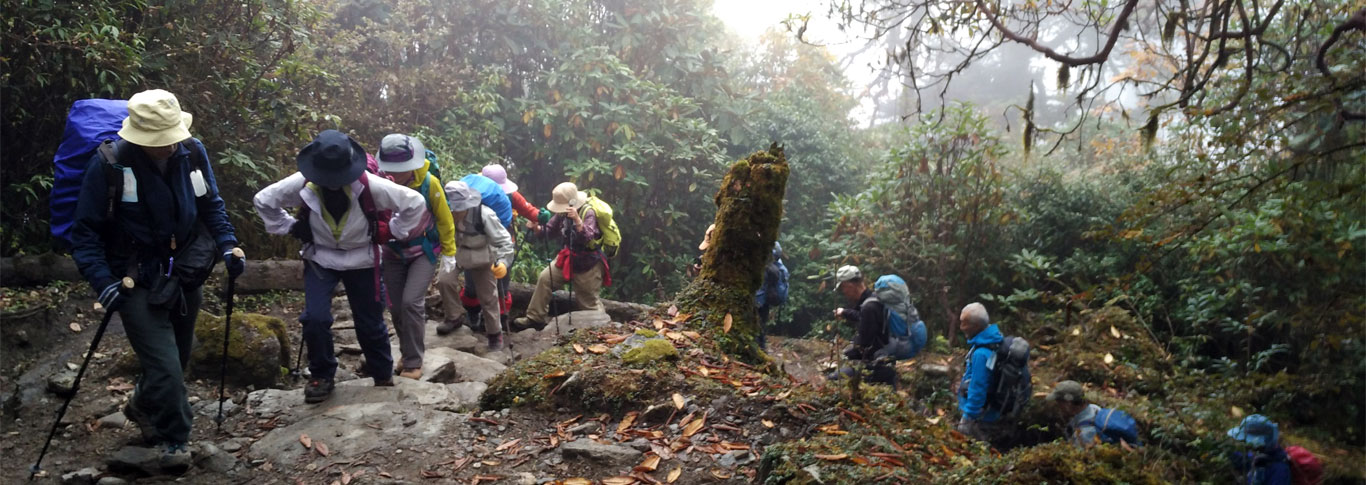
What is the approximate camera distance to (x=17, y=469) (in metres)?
4.51

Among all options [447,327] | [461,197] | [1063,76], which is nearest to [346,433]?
[461,197]

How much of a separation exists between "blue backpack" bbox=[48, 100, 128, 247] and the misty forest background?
112 inches

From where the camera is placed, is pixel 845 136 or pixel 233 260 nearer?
pixel 233 260

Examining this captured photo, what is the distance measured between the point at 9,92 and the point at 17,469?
371cm

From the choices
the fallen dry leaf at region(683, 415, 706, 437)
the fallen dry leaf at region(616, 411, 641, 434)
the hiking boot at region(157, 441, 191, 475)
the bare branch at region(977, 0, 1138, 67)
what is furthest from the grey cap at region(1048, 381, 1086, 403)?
the hiking boot at region(157, 441, 191, 475)

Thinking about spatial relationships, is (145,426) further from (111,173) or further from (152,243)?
(111,173)

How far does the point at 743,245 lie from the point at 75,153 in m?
4.27

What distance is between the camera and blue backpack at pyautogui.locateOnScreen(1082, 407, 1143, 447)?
6.20m

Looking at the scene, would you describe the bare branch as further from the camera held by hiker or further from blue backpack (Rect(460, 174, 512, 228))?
the camera held by hiker

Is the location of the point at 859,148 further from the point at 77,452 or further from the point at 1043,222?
the point at 77,452

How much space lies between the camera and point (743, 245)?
22.0 feet

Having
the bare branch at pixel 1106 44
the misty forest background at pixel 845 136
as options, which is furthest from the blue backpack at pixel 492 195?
the bare branch at pixel 1106 44

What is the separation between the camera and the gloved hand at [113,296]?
4.02 m

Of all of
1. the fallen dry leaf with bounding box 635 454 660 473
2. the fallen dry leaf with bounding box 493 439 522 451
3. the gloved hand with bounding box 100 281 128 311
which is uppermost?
the gloved hand with bounding box 100 281 128 311
